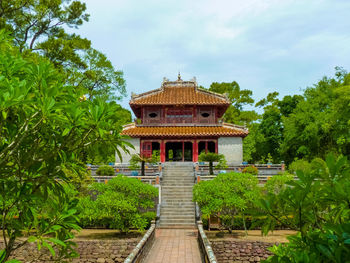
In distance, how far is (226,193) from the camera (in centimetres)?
1291

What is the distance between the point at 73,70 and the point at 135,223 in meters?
11.9

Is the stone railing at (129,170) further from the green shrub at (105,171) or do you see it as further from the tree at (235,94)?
the tree at (235,94)

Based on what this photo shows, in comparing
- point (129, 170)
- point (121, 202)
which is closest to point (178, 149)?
point (129, 170)

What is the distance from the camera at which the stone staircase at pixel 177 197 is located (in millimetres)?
15453

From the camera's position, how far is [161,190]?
17953mm

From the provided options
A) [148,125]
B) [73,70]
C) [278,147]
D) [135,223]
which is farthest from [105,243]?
[278,147]

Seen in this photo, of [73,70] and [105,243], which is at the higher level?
[73,70]

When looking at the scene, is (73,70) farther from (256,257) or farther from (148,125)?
(256,257)

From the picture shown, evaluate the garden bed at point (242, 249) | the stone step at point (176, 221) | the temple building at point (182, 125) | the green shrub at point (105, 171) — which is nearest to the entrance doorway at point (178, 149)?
the temple building at point (182, 125)

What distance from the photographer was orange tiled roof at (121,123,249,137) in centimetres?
2409

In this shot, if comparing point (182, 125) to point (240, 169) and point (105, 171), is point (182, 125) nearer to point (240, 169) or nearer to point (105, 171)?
point (240, 169)

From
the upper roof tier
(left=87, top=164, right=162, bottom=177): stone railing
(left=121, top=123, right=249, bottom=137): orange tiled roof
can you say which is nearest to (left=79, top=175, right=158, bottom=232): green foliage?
(left=87, top=164, right=162, bottom=177): stone railing

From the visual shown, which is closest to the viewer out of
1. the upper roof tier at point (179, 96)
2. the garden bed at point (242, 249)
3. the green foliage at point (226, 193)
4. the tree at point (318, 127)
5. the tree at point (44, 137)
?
the tree at point (44, 137)

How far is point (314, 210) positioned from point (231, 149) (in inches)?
905
